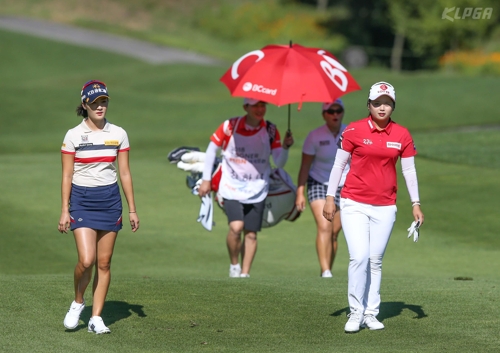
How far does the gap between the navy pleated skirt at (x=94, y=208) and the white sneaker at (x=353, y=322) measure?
215 centimetres

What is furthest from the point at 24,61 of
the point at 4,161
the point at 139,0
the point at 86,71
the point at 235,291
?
the point at 235,291

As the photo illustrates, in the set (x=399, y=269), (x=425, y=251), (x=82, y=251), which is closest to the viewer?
(x=82, y=251)

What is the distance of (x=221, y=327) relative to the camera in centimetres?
820

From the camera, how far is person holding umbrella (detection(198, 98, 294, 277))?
11.2 meters

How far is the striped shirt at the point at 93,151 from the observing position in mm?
7832

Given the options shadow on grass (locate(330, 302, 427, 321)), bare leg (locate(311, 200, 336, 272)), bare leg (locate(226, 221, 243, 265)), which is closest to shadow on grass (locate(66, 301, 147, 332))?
shadow on grass (locate(330, 302, 427, 321))

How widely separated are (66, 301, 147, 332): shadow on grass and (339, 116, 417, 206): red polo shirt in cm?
233

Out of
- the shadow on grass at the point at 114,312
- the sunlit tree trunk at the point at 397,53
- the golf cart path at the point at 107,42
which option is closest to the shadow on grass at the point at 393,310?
the shadow on grass at the point at 114,312

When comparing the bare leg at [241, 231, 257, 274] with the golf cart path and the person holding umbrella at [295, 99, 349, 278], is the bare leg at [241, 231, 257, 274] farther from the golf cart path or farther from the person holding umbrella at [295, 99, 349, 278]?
the golf cart path

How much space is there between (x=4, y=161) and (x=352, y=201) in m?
15.0

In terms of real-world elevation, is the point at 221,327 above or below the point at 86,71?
below

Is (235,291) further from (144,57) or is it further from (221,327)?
(144,57)

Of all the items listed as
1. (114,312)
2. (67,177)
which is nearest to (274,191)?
(114,312)

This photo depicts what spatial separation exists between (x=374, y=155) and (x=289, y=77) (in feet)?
9.94
